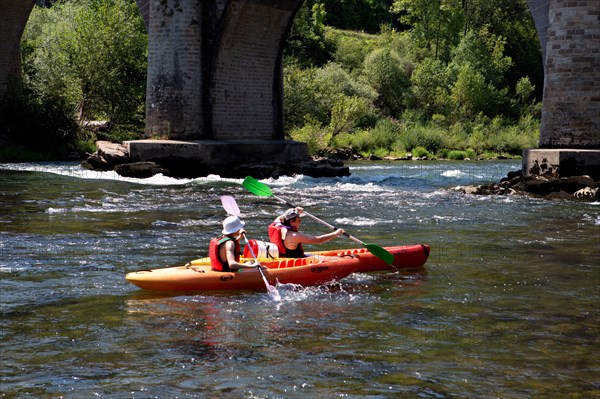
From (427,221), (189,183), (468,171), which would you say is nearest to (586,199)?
(427,221)

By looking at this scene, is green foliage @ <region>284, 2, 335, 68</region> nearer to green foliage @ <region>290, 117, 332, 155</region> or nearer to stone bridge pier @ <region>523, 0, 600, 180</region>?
green foliage @ <region>290, 117, 332, 155</region>

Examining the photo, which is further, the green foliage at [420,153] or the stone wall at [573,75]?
the green foliage at [420,153]

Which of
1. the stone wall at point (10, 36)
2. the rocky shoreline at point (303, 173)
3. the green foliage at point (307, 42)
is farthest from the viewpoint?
the green foliage at point (307, 42)

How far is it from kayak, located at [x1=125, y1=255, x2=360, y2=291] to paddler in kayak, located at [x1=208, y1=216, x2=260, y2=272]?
59 millimetres

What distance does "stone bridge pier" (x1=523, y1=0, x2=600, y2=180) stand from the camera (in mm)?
15102

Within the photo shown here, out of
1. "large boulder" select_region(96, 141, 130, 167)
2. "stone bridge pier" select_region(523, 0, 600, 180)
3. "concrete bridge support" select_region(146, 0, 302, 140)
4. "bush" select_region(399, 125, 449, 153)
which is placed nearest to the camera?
"stone bridge pier" select_region(523, 0, 600, 180)

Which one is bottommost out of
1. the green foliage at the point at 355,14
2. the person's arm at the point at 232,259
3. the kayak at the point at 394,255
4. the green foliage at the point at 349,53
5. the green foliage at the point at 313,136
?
the kayak at the point at 394,255

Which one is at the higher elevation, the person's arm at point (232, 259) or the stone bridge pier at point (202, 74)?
the stone bridge pier at point (202, 74)

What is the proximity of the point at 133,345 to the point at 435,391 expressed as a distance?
6.69ft

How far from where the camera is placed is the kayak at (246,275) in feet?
24.7

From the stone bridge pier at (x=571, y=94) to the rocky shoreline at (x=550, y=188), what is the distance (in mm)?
188

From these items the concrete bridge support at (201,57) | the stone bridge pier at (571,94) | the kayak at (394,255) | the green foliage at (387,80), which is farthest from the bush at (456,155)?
the kayak at (394,255)

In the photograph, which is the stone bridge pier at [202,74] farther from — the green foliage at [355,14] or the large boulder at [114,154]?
the green foliage at [355,14]

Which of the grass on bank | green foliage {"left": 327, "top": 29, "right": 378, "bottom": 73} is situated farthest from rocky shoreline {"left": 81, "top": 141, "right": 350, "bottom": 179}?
green foliage {"left": 327, "top": 29, "right": 378, "bottom": 73}
